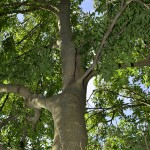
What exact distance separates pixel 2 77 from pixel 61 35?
5.16 ft

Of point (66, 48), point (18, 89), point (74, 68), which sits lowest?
point (18, 89)

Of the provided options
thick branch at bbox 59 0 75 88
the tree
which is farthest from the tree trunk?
thick branch at bbox 59 0 75 88

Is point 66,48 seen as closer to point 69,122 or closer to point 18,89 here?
point 18,89

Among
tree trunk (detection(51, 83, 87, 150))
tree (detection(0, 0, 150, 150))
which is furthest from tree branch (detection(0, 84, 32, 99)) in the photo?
tree trunk (detection(51, 83, 87, 150))

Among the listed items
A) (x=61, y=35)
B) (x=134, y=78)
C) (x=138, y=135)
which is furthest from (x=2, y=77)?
(x=134, y=78)

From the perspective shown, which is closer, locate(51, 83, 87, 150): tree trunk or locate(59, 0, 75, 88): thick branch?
locate(51, 83, 87, 150): tree trunk

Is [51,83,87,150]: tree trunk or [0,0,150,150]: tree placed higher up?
[0,0,150,150]: tree

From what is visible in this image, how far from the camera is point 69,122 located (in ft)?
12.8

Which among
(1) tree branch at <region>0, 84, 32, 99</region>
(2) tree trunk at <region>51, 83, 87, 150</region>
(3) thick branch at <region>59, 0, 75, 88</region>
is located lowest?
(2) tree trunk at <region>51, 83, 87, 150</region>

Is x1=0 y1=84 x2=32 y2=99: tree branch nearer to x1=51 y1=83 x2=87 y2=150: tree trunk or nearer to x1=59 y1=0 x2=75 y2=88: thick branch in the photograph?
x1=59 y1=0 x2=75 y2=88: thick branch

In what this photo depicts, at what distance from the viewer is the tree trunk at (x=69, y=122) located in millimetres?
3678

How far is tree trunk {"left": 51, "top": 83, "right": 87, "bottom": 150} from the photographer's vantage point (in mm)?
3678

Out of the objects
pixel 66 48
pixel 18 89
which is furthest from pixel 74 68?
pixel 18 89

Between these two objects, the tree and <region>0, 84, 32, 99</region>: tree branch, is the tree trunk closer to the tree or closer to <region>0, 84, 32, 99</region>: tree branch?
the tree
